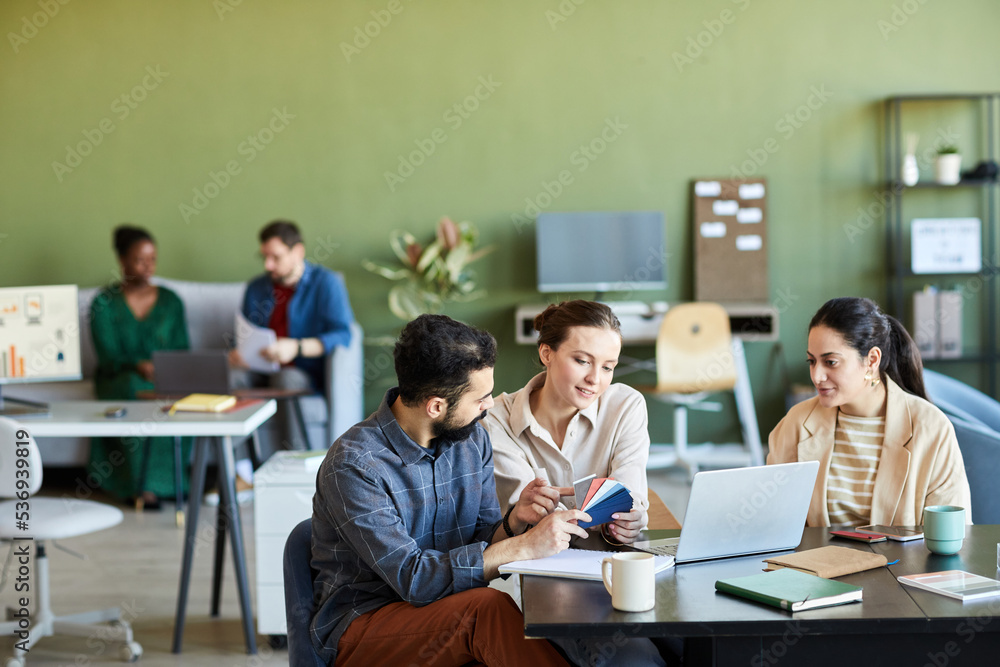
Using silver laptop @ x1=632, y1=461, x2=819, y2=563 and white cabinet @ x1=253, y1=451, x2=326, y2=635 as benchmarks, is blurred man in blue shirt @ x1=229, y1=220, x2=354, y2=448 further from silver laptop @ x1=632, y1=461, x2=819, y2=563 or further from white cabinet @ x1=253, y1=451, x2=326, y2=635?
silver laptop @ x1=632, y1=461, x2=819, y2=563

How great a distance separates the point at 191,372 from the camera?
3.62 meters

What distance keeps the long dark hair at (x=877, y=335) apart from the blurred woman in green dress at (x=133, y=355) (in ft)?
11.5

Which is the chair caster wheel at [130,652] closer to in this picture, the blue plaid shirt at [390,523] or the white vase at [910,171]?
the blue plaid shirt at [390,523]

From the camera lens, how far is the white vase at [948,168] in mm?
5148

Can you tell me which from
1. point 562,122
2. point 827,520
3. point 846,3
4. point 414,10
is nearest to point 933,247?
point 846,3

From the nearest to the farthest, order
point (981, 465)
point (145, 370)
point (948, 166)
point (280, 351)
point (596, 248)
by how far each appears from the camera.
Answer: point (981, 465) → point (280, 351) → point (145, 370) → point (948, 166) → point (596, 248)

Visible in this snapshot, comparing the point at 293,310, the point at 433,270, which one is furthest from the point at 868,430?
the point at 433,270

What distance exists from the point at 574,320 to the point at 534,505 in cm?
49

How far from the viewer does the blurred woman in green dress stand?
4617 millimetres

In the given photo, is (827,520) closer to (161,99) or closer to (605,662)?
(605,662)

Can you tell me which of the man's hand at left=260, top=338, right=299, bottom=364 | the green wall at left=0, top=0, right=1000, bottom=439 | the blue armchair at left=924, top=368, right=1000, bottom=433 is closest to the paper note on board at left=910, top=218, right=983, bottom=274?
the green wall at left=0, top=0, right=1000, bottom=439

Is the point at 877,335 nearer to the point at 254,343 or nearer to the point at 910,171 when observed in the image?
the point at 254,343

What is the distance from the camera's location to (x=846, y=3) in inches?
210

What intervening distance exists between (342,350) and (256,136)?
5.24ft
